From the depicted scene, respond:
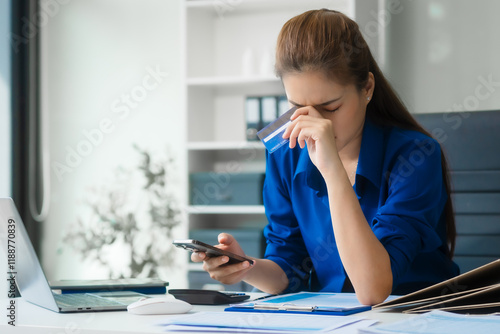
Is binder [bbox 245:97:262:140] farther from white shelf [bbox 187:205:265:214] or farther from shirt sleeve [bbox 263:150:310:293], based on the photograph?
shirt sleeve [bbox 263:150:310:293]

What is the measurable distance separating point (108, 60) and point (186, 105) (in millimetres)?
818

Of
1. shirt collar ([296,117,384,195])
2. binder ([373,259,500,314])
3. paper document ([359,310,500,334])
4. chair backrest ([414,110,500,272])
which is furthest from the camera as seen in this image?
chair backrest ([414,110,500,272])

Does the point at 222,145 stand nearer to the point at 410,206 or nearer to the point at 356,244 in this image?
the point at 410,206

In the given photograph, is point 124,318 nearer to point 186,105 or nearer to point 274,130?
point 274,130

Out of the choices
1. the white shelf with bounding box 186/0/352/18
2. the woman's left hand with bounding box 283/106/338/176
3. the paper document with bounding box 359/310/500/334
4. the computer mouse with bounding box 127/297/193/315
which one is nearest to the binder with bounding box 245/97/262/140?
the white shelf with bounding box 186/0/352/18

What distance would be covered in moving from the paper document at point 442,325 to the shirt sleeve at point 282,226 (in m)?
0.66

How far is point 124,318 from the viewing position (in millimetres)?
1029

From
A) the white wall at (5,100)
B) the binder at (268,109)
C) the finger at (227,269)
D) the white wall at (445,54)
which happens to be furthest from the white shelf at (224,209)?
the finger at (227,269)

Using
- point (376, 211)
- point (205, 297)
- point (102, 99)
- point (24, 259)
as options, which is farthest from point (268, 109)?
point (24, 259)

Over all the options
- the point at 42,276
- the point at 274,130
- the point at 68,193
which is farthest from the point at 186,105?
the point at 42,276

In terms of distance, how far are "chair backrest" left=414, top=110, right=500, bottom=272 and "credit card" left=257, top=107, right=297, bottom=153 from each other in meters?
0.64

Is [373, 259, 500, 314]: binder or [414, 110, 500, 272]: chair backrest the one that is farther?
[414, 110, 500, 272]: chair backrest

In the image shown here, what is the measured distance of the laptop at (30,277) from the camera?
3.52 ft

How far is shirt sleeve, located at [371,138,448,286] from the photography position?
133 cm
